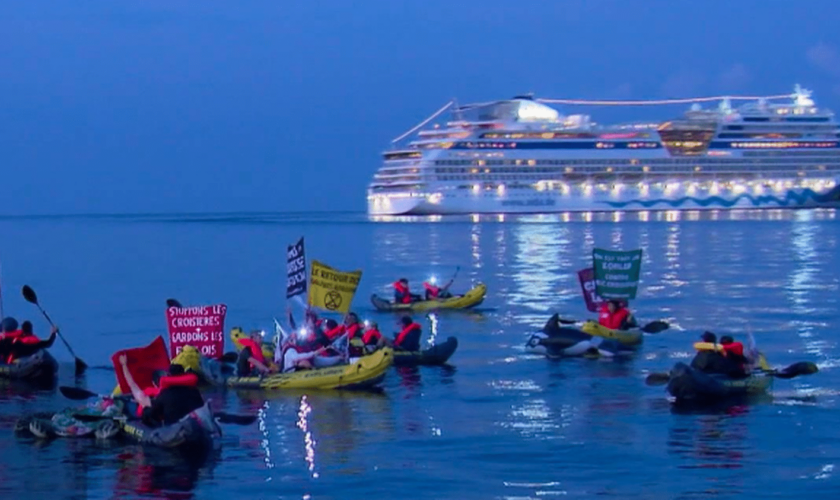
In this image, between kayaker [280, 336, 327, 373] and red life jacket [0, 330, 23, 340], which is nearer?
kayaker [280, 336, 327, 373]

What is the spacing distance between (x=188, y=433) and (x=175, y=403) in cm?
35

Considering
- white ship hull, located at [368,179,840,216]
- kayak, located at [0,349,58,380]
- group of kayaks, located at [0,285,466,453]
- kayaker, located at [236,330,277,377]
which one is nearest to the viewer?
group of kayaks, located at [0,285,466,453]

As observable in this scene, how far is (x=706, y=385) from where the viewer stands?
18062mm

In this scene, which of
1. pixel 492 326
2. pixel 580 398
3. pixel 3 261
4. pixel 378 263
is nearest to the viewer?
pixel 580 398

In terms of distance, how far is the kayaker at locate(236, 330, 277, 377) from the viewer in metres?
20.0

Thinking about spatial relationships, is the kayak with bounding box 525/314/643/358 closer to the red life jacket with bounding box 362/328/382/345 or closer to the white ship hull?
the red life jacket with bounding box 362/328/382/345

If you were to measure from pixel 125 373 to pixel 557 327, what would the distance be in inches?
407

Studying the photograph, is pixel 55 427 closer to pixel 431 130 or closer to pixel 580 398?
pixel 580 398

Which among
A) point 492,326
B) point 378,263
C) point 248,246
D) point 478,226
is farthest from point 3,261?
point 492,326

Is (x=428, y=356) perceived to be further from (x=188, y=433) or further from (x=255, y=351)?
→ (x=188, y=433)

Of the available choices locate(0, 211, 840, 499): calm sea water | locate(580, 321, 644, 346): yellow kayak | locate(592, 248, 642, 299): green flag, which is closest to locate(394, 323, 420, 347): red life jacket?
locate(0, 211, 840, 499): calm sea water

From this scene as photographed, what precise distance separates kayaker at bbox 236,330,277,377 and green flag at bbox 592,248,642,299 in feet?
26.8

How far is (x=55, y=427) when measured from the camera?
15.7 m

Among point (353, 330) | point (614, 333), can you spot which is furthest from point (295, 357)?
point (614, 333)
